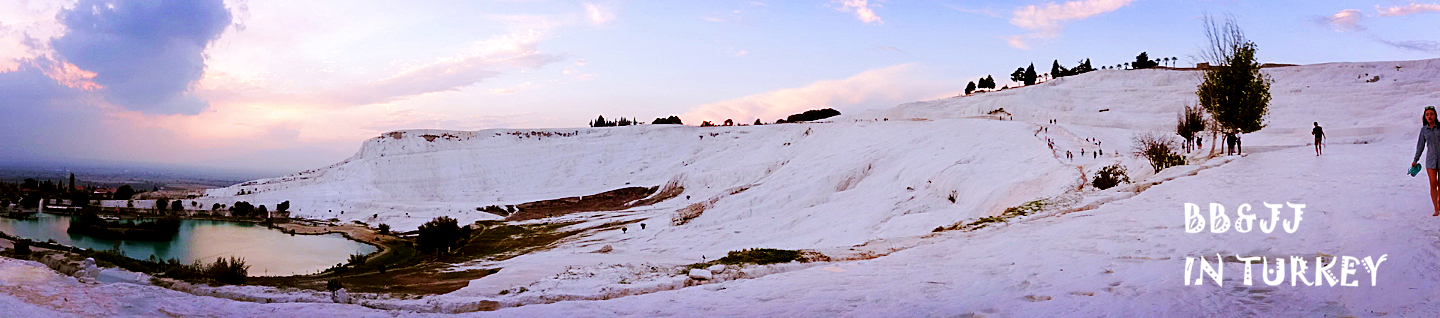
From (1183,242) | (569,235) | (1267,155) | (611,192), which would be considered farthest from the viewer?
(611,192)

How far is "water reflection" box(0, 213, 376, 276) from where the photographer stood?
34000 millimetres

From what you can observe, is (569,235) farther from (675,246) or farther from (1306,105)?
(1306,105)

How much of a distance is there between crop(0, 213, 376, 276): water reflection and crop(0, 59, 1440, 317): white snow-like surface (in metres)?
5.63

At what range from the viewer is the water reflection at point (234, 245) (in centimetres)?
3400

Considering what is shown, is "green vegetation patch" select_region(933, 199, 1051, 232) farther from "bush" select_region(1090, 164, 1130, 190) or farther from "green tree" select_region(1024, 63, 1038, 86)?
"green tree" select_region(1024, 63, 1038, 86)

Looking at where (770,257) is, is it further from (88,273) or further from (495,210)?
(495,210)

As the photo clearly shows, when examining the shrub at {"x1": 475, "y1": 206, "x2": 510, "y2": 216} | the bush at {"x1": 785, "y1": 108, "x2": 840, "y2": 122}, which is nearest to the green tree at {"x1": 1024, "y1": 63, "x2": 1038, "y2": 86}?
the bush at {"x1": 785, "y1": 108, "x2": 840, "y2": 122}

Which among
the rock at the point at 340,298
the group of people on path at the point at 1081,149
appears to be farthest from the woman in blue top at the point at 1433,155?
the group of people on path at the point at 1081,149

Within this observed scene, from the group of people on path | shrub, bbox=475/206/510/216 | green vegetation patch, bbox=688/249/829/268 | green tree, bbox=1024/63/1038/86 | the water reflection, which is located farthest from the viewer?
green tree, bbox=1024/63/1038/86

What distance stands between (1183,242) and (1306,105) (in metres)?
46.3

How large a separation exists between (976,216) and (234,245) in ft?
Result: 128

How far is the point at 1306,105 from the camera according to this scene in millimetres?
44812

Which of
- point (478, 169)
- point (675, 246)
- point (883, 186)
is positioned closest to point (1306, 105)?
point (883, 186)

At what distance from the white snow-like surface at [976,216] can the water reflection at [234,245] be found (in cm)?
563
